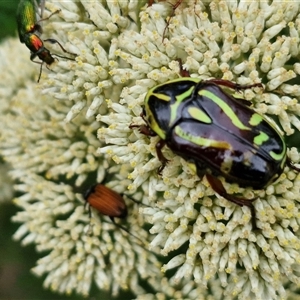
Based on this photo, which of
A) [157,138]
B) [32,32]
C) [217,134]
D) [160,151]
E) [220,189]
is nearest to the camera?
[217,134]

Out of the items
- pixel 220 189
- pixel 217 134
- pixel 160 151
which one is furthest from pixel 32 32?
pixel 220 189

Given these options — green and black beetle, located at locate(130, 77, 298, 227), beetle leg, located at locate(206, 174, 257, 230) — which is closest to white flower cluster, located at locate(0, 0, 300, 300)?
beetle leg, located at locate(206, 174, 257, 230)

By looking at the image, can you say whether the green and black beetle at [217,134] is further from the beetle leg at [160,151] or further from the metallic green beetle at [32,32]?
the metallic green beetle at [32,32]

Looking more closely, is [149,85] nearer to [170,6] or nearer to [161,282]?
[170,6]

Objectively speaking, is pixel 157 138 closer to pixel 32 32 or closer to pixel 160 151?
pixel 160 151

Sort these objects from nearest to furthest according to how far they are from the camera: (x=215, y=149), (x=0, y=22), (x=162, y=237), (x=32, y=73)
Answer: (x=215, y=149) → (x=162, y=237) → (x=32, y=73) → (x=0, y=22)

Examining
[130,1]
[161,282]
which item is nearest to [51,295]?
[161,282]

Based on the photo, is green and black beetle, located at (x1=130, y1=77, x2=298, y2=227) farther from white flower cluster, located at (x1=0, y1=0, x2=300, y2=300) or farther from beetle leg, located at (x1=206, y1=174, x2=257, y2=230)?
white flower cluster, located at (x1=0, y1=0, x2=300, y2=300)
